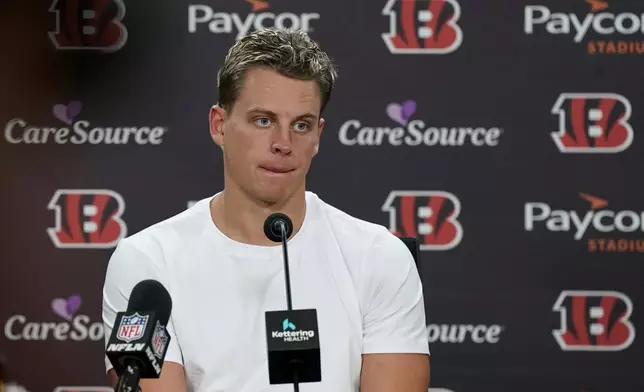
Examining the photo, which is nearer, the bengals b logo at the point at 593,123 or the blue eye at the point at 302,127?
the blue eye at the point at 302,127

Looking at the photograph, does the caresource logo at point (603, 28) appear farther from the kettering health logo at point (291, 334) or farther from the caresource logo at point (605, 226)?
the kettering health logo at point (291, 334)

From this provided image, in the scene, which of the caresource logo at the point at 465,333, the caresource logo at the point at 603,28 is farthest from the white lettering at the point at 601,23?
the caresource logo at the point at 465,333

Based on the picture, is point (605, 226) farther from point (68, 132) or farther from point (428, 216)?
point (68, 132)

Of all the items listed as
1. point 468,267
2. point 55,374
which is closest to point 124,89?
point 55,374

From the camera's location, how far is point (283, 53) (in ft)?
6.87

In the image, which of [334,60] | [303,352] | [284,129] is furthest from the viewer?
[334,60]

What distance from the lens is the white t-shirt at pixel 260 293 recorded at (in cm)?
200

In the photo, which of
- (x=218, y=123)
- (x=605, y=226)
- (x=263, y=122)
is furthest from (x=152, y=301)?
(x=605, y=226)

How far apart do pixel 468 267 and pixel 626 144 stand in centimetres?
70

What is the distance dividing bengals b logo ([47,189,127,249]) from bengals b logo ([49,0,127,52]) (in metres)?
0.52

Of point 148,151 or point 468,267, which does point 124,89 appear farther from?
point 468,267

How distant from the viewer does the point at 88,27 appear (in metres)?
3.50

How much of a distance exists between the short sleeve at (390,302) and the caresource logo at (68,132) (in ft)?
5.18

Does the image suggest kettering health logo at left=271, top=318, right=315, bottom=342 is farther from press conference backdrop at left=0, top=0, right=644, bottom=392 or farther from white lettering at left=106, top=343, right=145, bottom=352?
press conference backdrop at left=0, top=0, right=644, bottom=392
